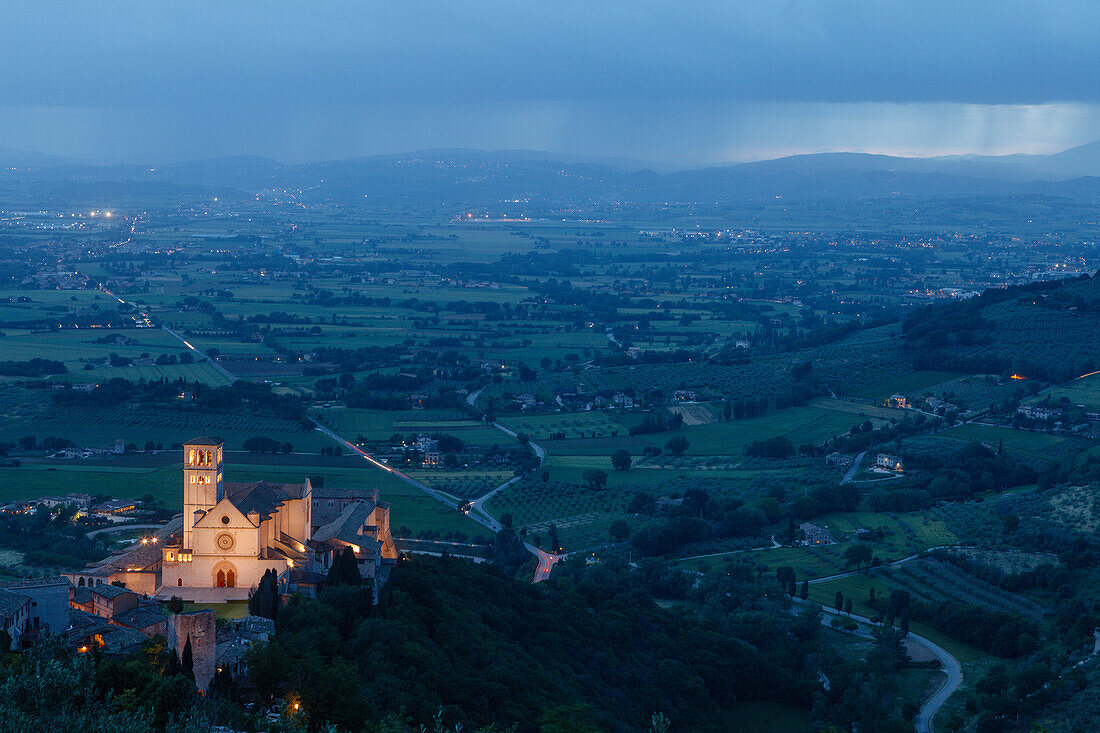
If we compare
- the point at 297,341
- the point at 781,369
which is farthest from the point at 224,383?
the point at 781,369

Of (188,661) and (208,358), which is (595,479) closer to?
(188,661)

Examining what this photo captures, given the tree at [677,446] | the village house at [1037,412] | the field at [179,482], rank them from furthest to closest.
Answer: the village house at [1037,412] → the tree at [677,446] → the field at [179,482]

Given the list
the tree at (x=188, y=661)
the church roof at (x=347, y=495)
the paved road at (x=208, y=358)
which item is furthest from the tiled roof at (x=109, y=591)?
the paved road at (x=208, y=358)

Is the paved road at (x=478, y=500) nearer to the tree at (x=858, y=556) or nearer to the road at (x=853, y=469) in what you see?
the tree at (x=858, y=556)

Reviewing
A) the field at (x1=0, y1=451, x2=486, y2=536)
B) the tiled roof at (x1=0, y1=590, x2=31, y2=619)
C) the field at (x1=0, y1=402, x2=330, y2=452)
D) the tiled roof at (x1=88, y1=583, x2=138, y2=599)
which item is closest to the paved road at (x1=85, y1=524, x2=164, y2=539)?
the field at (x1=0, y1=451, x2=486, y2=536)

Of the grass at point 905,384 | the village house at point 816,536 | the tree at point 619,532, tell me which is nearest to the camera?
the tree at point 619,532

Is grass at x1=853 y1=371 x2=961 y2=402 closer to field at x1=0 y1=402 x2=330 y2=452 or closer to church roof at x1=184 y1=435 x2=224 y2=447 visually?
field at x1=0 y1=402 x2=330 y2=452
